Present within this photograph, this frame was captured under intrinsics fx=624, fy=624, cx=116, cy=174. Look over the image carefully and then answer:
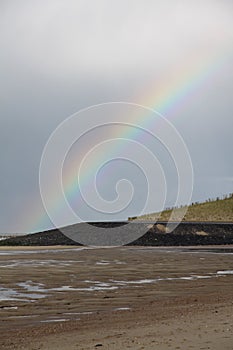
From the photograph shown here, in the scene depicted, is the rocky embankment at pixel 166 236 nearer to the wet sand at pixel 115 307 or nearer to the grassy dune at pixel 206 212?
the grassy dune at pixel 206 212

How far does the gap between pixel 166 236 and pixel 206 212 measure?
3373 centimetres

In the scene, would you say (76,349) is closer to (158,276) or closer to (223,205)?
(158,276)

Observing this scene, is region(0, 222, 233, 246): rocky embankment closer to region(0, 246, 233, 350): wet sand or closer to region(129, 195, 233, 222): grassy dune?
region(129, 195, 233, 222): grassy dune

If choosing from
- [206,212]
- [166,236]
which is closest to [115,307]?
[166,236]

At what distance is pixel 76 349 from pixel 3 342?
6.52 ft

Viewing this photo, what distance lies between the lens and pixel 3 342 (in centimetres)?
1311

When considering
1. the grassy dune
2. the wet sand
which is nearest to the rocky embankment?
the grassy dune

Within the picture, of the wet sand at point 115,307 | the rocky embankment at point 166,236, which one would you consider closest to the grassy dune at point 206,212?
the rocky embankment at point 166,236

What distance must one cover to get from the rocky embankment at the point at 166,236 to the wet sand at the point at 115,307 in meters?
29.6

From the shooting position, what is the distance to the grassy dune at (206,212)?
95312mm

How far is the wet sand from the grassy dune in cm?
5908

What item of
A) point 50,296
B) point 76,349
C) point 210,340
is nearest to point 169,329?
point 210,340

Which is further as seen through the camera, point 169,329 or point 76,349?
point 169,329

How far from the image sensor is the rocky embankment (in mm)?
66125
